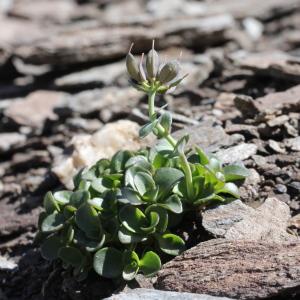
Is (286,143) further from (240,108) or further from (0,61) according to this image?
(0,61)

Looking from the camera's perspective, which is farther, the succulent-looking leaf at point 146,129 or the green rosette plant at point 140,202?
the green rosette plant at point 140,202

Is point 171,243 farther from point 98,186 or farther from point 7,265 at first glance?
point 7,265

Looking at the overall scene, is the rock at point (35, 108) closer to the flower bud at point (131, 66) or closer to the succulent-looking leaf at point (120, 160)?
the succulent-looking leaf at point (120, 160)

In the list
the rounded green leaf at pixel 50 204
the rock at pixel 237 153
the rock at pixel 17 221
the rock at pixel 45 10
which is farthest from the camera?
the rock at pixel 45 10

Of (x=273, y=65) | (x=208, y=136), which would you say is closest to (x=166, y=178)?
(x=208, y=136)

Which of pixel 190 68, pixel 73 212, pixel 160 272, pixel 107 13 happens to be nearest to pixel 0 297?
pixel 73 212

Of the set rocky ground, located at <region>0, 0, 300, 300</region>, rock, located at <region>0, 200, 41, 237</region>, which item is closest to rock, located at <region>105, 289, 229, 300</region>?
rocky ground, located at <region>0, 0, 300, 300</region>

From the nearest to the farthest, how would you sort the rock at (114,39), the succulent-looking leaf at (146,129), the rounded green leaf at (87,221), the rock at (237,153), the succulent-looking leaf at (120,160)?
the succulent-looking leaf at (146,129) < the rounded green leaf at (87,221) < the succulent-looking leaf at (120,160) < the rock at (237,153) < the rock at (114,39)

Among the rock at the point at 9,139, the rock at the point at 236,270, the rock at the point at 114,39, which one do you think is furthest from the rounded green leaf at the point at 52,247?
the rock at the point at 114,39
